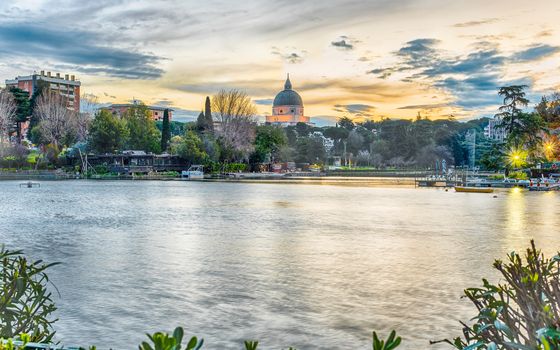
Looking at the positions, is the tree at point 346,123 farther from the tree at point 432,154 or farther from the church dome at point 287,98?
the tree at point 432,154

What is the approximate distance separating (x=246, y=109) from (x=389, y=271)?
6744 cm

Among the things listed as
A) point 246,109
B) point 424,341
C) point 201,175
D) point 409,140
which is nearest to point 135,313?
point 424,341

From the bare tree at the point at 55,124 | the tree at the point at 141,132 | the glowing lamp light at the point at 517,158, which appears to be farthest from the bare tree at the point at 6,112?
the glowing lamp light at the point at 517,158

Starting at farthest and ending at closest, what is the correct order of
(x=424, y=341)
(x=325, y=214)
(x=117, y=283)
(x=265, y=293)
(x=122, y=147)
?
(x=122, y=147) < (x=325, y=214) < (x=117, y=283) < (x=265, y=293) < (x=424, y=341)

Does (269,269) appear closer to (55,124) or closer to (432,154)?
(55,124)

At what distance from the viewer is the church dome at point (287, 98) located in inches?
6978

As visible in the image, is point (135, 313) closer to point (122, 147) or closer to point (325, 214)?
point (325, 214)

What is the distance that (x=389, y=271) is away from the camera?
38.8ft

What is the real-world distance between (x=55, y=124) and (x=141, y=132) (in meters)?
11.8

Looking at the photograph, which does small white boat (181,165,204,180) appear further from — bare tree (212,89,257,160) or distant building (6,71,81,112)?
distant building (6,71,81,112)

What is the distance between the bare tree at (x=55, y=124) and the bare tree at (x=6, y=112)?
11.8 ft

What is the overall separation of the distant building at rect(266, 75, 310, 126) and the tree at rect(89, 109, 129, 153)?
9967 cm

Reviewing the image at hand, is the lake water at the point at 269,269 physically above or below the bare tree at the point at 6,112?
below

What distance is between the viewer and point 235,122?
76625 mm
